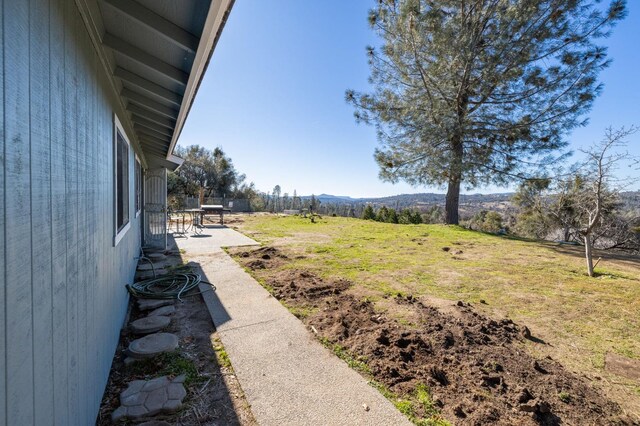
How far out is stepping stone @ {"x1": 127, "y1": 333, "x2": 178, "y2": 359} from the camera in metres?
2.79

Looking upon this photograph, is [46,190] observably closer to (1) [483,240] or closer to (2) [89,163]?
(2) [89,163]

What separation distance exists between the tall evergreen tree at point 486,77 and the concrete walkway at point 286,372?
30.6 feet

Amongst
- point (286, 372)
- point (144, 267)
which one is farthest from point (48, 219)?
point (144, 267)

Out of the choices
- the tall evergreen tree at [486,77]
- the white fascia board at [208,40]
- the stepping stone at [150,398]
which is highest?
the tall evergreen tree at [486,77]

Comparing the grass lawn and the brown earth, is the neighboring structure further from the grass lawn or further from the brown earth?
the grass lawn

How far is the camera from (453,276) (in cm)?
569

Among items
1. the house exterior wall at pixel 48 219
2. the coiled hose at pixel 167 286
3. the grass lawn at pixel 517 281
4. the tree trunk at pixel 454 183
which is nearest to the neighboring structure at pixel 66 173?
the house exterior wall at pixel 48 219

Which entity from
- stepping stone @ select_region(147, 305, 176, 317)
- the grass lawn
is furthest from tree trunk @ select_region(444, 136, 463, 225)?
stepping stone @ select_region(147, 305, 176, 317)

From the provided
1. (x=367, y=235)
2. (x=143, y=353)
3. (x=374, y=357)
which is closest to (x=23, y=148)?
(x=143, y=353)

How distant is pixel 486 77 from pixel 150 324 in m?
12.1

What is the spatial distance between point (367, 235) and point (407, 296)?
657cm

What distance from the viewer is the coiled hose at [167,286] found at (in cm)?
433

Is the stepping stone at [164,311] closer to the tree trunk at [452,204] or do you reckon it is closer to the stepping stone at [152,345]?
the stepping stone at [152,345]

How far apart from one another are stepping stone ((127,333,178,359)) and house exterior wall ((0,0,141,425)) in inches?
23.0
